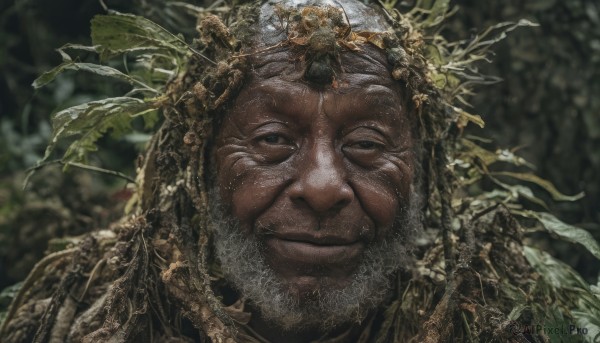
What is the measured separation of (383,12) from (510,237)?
0.86 meters

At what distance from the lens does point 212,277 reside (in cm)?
252

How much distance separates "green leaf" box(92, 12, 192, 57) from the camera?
239 cm

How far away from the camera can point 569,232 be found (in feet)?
8.96

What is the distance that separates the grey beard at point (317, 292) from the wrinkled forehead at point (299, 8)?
0.52 meters

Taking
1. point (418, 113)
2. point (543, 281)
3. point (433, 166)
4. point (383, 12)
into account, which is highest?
point (383, 12)

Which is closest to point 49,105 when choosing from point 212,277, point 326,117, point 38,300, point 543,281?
point 38,300

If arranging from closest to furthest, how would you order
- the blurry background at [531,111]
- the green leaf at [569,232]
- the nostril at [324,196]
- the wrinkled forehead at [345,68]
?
the nostril at [324,196], the wrinkled forehead at [345,68], the green leaf at [569,232], the blurry background at [531,111]

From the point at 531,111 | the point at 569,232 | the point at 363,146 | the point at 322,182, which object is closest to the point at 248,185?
the point at 322,182

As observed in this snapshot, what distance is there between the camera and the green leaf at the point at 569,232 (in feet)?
8.65

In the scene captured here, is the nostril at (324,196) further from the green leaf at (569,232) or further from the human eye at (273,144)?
the green leaf at (569,232)

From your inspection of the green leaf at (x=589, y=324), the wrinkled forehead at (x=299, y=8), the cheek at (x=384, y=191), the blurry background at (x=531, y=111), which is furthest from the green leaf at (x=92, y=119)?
the green leaf at (x=589, y=324)

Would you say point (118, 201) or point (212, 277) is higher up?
point (212, 277)

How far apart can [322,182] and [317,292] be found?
335 millimetres

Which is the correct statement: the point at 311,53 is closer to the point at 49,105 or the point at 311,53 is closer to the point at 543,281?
the point at 543,281
